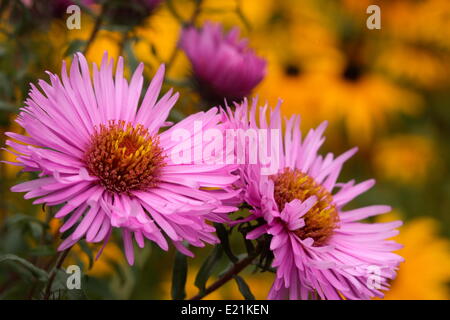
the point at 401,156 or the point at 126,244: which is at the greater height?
the point at 401,156

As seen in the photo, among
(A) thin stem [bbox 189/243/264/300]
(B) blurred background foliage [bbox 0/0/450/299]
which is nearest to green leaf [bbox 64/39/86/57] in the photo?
(A) thin stem [bbox 189/243/264/300]

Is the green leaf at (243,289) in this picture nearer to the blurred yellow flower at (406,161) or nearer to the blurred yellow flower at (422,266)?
the blurred yellow flower at (422,266)

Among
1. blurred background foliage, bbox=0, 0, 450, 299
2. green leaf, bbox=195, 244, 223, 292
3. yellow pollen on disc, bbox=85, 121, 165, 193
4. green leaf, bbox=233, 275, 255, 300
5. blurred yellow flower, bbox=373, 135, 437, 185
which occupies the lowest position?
green leaf, bbox=233, 275, 255, 300

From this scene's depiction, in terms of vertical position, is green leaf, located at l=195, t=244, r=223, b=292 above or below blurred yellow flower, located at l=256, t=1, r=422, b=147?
below

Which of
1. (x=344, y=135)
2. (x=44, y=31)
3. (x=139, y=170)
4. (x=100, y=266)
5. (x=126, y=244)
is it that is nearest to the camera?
(x=126, y=244)

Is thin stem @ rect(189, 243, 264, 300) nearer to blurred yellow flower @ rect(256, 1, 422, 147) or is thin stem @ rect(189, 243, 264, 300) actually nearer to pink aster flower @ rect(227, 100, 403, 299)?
pink aster flower @ rect(227, 100, 403, 299)

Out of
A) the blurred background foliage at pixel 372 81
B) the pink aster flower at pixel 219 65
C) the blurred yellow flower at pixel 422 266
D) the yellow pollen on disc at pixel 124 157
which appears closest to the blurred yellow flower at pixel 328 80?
the blurred background foliage at pixel 372 81

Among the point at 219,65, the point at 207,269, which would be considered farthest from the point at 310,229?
the point at 219,65
